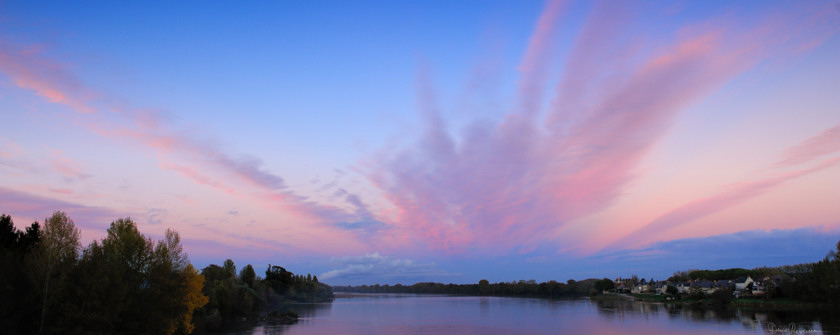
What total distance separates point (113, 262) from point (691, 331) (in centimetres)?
5832

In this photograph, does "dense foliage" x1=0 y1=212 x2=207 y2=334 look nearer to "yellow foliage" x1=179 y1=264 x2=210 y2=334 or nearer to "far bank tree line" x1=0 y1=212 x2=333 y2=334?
"far bank tree line" x1=0 y1=212 x2=333 y2=334

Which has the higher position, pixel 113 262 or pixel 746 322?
pixel 113 262

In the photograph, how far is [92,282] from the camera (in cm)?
3203

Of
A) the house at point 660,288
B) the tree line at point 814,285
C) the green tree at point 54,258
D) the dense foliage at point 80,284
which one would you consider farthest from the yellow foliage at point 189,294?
the house at point 660,288

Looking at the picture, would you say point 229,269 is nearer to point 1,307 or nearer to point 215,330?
point 215,330

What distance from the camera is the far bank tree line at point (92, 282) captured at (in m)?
31.1

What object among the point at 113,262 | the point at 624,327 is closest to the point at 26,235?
the point at 113,262

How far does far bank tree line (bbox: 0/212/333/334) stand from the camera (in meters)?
Answer: 31.1

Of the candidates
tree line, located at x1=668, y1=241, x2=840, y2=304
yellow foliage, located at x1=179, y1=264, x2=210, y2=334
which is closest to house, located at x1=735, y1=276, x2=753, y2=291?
tree line, located at x1=668, y1=241, x2=840, y2=304

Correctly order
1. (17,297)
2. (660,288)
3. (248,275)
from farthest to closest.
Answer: (660,288) → (248,275) → (17,297)

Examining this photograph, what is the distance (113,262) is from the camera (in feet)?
124

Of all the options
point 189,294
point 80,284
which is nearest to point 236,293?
point 189,294

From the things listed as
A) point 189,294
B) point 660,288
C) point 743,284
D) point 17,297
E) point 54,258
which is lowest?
point 660,288

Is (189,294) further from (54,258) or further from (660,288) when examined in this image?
(660,288)
